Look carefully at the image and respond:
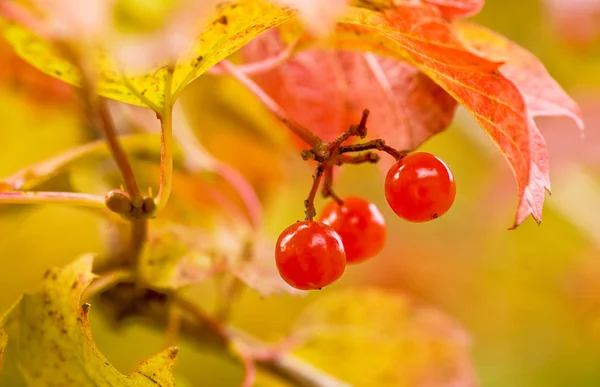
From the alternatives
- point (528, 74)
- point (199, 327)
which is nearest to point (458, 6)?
point (528, 74)

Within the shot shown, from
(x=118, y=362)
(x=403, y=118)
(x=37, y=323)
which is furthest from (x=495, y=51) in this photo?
(x=118, y=362)

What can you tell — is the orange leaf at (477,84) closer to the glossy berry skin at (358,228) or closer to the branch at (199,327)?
the glossy berry skin at (358,228)

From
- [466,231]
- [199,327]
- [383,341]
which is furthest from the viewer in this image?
[466,231]

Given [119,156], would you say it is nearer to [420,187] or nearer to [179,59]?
[179,59]

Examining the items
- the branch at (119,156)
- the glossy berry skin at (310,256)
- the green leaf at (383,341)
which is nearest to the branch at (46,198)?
the branch at (119,156)

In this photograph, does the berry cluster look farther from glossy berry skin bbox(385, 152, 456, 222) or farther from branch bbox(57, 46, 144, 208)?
branch bbox(57, 46, 144, 208)

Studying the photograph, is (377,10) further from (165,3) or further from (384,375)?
(384,375)
